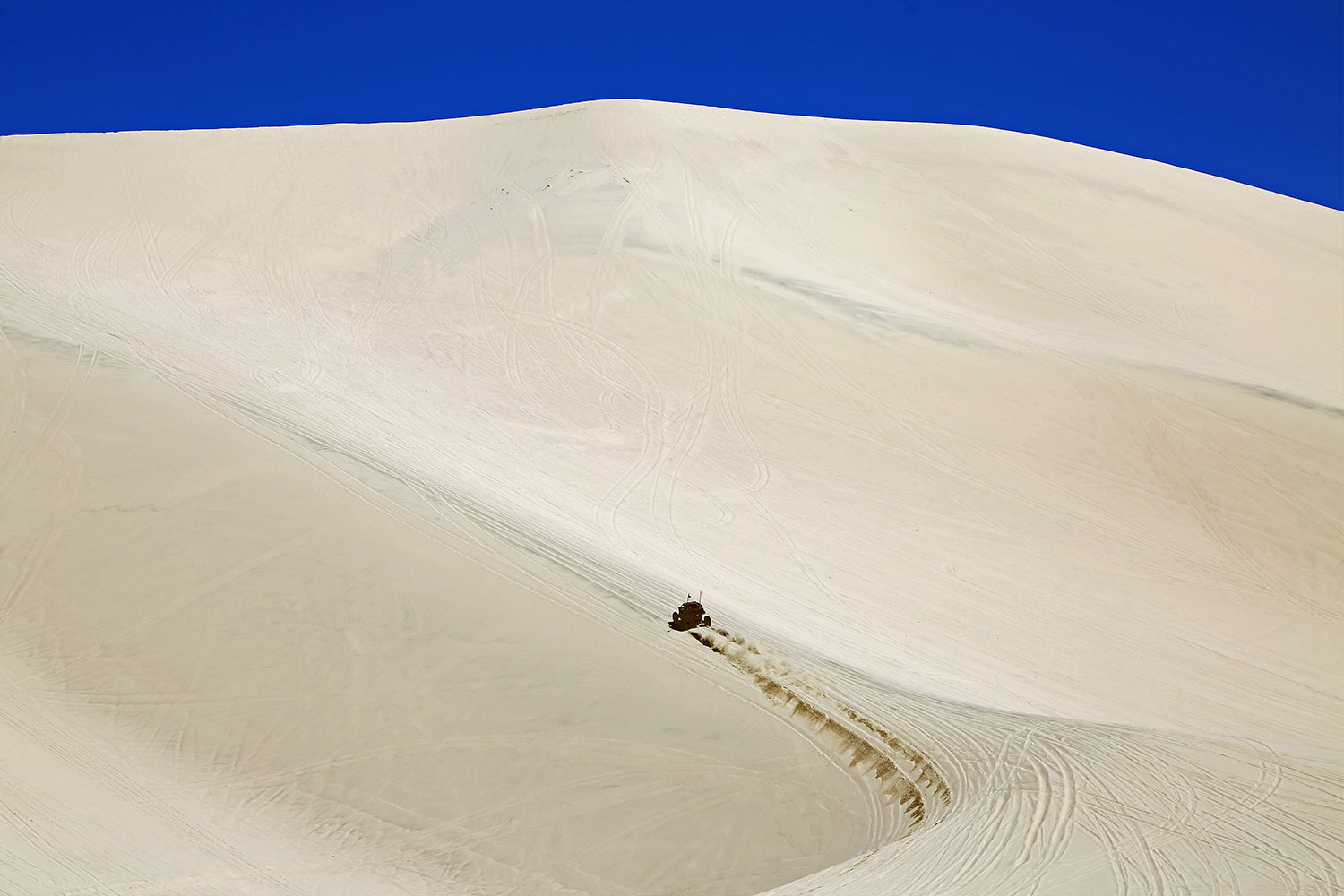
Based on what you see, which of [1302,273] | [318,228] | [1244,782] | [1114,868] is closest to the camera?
[1114,868]

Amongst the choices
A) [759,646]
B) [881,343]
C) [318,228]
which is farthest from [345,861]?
[318,228]

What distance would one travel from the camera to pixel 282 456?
14797 mm

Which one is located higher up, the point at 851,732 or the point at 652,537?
the point at 652,537

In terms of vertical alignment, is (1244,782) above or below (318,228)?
below

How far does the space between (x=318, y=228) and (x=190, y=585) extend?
17575 millimetres

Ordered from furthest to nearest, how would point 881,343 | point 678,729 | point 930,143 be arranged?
point 930,143, point 881,343, point 678,729

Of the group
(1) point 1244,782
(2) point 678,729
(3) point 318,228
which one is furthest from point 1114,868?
(3) point 318,228

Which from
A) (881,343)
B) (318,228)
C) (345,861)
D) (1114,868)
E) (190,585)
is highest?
(881,343)

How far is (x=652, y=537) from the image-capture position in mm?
15289

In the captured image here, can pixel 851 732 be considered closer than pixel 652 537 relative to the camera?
Yes

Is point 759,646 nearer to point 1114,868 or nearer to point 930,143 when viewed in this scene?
point 1114,868

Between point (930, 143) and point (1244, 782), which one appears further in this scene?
point (930, 143)

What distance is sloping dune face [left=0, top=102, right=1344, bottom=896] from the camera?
9133 mm

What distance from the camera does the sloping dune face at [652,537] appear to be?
9.13 metres
